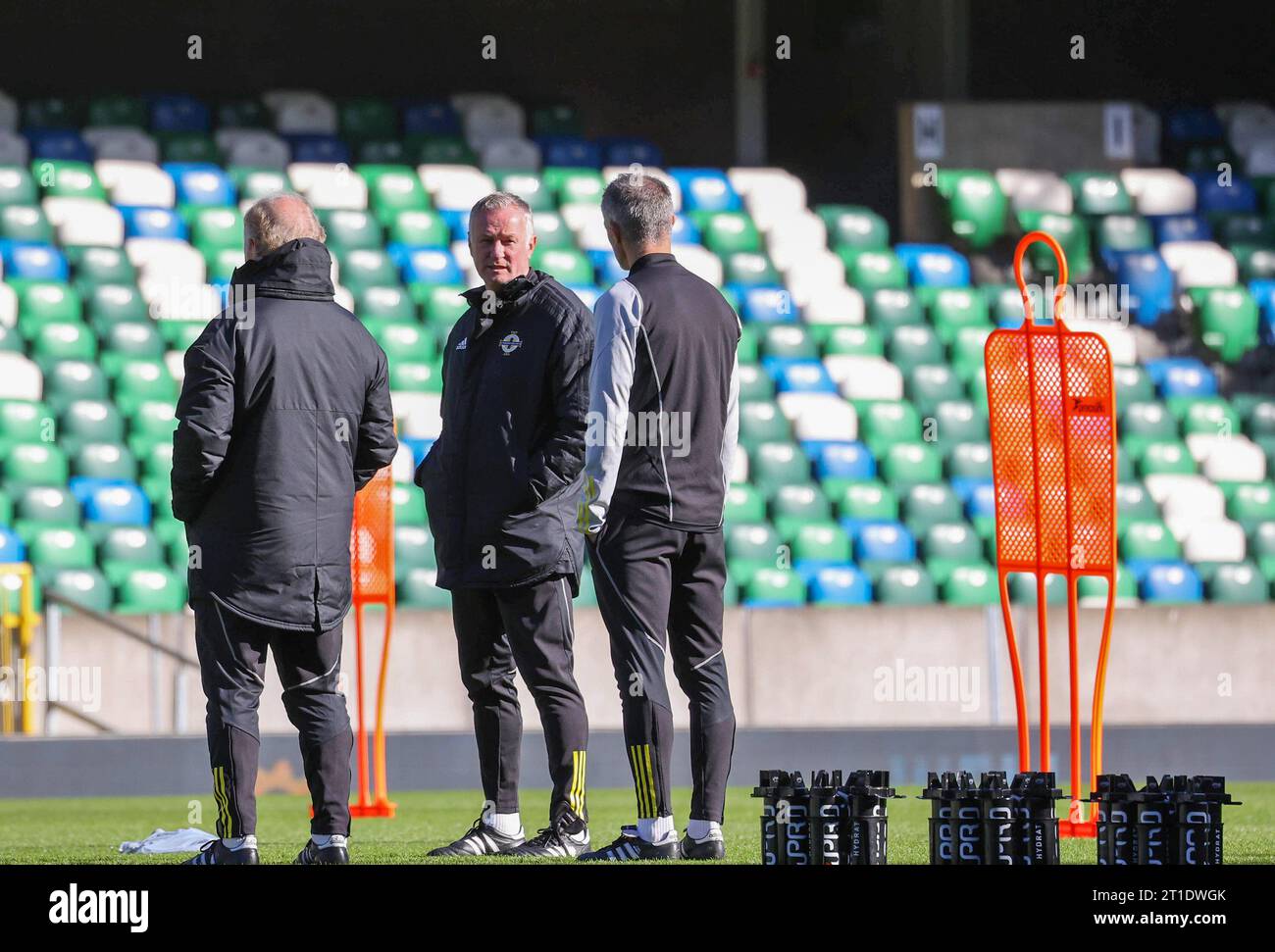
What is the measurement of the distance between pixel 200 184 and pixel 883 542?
4.60 meters

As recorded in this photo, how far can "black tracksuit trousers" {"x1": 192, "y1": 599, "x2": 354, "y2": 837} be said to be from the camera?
441 centimetres

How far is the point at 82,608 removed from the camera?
870 centimetres

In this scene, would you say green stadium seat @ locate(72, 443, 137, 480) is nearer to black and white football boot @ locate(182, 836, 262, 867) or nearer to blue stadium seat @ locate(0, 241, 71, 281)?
blue stadium seat @ locate(0, 241, 71, 281)

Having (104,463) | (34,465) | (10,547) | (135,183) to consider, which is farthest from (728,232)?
(10,547)

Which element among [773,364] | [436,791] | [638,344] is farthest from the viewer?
[773,364]

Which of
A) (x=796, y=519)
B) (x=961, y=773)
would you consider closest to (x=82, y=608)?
(x=796, y=519)

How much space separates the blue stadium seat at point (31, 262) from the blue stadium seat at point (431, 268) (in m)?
1.92

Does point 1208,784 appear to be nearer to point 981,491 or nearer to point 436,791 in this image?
point 436,791

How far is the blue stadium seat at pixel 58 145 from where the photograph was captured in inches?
489

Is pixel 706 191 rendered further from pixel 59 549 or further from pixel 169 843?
pixel 169 843

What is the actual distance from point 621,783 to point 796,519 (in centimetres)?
259

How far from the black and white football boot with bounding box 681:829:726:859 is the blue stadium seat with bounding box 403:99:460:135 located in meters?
9.48

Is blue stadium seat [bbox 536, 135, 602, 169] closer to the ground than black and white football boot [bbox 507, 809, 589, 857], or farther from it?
farther from it

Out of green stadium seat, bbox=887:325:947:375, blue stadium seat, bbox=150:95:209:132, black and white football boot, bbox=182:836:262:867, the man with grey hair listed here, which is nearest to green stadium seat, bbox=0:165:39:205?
blue stadium seat, bbox=150:95:209:132
